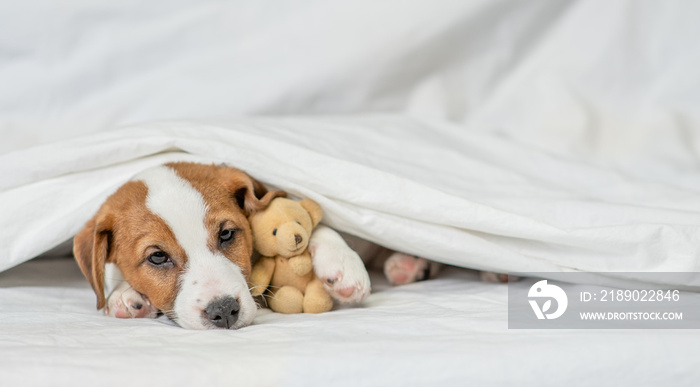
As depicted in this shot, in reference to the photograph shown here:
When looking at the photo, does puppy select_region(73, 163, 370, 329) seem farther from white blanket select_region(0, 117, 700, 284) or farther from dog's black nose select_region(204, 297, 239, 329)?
white blanket select_region(0, 117, 700, 284)

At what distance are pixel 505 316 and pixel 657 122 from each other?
5.73ft

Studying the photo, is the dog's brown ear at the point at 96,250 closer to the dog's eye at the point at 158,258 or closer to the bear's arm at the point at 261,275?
the dog's eye at the point at 158,258

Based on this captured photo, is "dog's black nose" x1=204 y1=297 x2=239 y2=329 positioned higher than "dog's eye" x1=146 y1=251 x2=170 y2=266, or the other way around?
"dog's eye" x1=146 y1=251 x2=170 y2=266

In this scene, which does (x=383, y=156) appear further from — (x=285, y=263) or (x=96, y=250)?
(x=96, y=250)

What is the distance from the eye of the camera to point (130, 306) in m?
1.91

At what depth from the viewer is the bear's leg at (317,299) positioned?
6.17ft

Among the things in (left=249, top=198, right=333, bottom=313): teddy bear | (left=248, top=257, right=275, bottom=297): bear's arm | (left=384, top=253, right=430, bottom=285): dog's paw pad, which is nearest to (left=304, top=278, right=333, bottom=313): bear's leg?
(left=249, top=198, right=333, bottom=313): teddy bear

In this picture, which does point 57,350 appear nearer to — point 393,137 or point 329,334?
point 329,334

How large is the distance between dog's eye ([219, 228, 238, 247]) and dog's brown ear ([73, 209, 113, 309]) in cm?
34

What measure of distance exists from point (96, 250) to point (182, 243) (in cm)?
30

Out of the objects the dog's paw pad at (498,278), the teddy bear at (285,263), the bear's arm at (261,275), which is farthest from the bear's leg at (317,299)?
the dog's paw pad at (498,278)

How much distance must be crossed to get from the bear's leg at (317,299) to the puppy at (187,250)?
4 cm

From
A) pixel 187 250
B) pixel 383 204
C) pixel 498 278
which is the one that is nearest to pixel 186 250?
pixel 187 250

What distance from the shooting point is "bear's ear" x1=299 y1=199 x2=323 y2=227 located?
197cm
